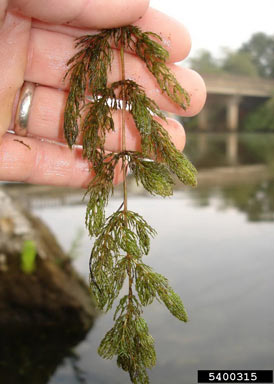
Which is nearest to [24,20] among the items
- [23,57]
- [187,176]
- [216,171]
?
[23,57]

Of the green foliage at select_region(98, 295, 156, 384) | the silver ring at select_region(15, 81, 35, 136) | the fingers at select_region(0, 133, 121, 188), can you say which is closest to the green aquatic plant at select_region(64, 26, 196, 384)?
the green foliage at select_region(98, 295, 156, 384)

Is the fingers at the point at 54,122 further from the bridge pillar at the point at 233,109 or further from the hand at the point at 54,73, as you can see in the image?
the bridge pillar at the point at 233,109

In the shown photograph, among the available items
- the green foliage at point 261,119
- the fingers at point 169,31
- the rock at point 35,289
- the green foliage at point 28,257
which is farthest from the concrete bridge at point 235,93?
the fingers at point 169,31

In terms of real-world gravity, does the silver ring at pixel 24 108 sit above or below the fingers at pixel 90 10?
below

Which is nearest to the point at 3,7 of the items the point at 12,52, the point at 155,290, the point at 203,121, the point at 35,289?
the point at 12,52

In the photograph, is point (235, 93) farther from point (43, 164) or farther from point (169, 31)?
point (169, 31)

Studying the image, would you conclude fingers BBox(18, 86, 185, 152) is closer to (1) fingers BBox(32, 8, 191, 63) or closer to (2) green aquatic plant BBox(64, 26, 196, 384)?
(1) fingers BBox(32, 8, 191, 63)
